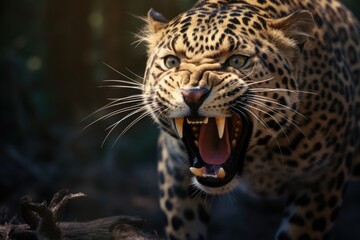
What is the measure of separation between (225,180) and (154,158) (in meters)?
9.35

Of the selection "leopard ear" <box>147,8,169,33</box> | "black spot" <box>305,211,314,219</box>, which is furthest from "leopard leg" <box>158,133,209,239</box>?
"leopard ear" <box>147,8,169,33</box>

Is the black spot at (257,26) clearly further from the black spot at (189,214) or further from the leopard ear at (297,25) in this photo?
the black spot at (189,214)

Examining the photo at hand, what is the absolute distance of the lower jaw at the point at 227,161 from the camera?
19.4 ft

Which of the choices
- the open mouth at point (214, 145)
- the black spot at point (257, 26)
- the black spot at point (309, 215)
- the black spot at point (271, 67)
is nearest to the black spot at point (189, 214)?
the black spot at point (309, 215)

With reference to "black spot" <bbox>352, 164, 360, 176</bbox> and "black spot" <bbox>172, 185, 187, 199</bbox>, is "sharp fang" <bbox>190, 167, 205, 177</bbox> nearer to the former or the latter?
"black spot" <bbox>172, 185, 187, 199</bbox>

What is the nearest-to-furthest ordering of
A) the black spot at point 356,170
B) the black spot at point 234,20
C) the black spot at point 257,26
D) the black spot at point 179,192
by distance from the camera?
the black spot at point 234,20 → the black spot at point 257,26 → the black spot at point 179,192 → the black spot at point 356,170

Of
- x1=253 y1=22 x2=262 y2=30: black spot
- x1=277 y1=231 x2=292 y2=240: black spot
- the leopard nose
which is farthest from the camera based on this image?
x1=277 y1=231 x2=292 y2=240: black spot

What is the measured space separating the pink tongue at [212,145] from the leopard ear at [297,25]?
3.02 ft

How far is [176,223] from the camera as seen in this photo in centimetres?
725

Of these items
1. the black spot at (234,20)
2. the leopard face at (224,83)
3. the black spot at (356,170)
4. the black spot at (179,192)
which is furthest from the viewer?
the black spot at (356,170)

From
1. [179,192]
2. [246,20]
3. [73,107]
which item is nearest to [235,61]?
[246,20]

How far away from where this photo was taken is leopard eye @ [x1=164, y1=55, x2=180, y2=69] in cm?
593

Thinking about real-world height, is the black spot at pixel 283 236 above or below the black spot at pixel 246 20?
below

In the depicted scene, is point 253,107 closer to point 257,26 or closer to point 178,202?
point 257,26
